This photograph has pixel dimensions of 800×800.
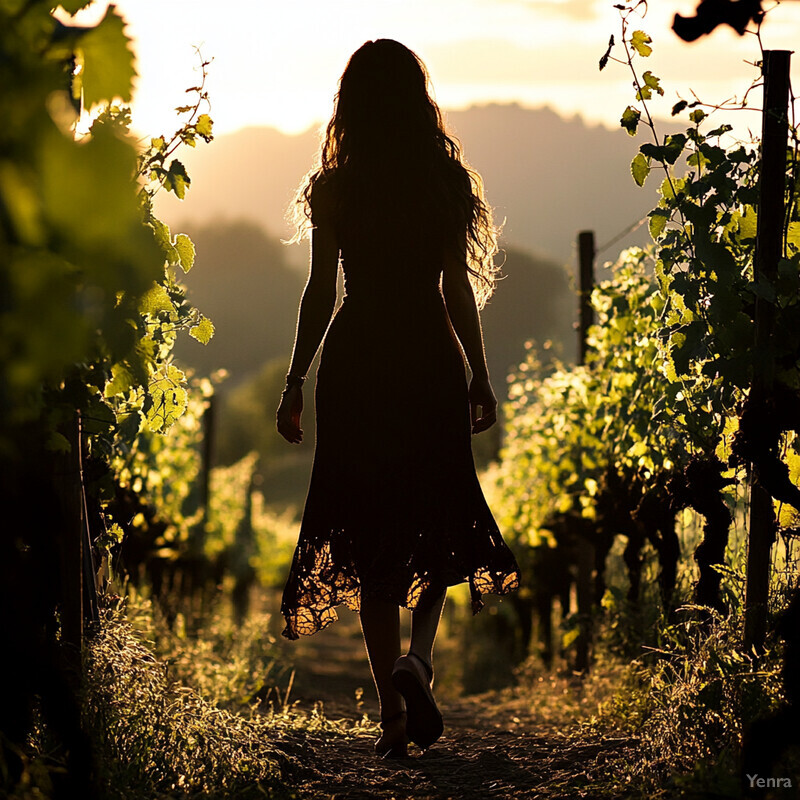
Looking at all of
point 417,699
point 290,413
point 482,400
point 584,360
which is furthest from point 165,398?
point 584,360

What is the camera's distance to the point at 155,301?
3.15 meters

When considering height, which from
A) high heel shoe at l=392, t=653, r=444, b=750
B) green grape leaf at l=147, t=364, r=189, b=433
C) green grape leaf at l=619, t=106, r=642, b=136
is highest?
green grape leaf at l=619, t=106, r=642, b=136

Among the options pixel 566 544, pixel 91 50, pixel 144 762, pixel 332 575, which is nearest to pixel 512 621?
pixel 566 544

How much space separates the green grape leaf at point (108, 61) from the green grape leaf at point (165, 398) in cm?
186

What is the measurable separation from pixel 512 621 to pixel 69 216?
8550 mm

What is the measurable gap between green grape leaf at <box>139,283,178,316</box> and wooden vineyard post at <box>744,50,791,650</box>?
67.3 inches

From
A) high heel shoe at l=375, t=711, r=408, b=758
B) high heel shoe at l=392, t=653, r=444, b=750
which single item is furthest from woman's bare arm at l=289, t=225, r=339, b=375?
high heel shoe at l=375, t=711, r=408, b=758

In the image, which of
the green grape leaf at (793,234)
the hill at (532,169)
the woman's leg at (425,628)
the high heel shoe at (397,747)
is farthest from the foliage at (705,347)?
the hill at (532,169)

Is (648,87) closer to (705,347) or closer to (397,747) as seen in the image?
(705,347)

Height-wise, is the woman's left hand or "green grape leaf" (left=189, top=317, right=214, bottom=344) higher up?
"green grape leaf" (left=189, top=317, right=214, bottom=344)

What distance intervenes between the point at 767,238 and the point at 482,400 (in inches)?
39.7

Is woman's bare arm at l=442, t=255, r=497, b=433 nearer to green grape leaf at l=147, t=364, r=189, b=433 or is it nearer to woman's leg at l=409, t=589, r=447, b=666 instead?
woman's leg at l=409, t=589, r=447, b=666

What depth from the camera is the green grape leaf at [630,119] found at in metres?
3.42

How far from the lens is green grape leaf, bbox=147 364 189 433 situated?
11.7ft
